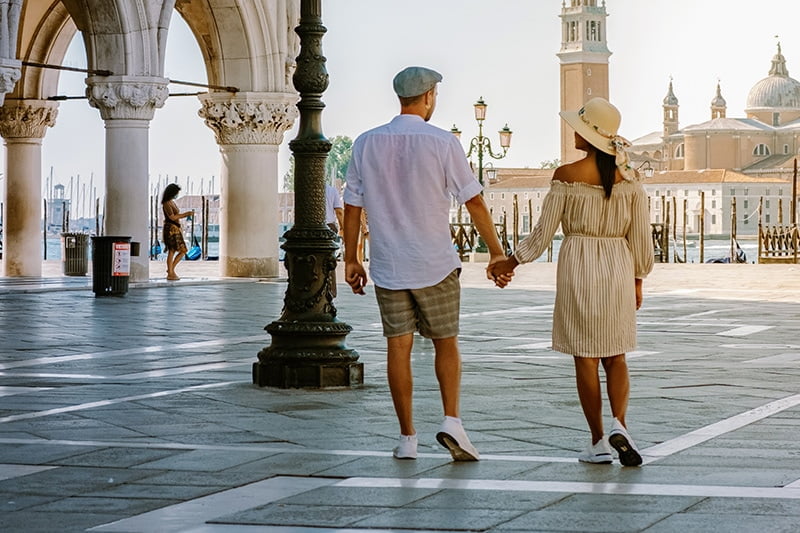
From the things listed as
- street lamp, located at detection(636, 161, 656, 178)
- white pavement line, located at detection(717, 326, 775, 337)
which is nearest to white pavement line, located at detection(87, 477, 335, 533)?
street lamp, located at detection(636, 161, 656, 178)

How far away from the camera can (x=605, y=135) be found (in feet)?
18.6

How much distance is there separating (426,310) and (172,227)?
15.5m

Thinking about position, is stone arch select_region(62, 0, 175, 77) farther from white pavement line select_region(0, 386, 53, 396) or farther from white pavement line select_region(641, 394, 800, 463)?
white pavement line select_region(641, 394, 800, 463)

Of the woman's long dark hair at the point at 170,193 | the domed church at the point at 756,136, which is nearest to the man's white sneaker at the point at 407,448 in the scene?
the woman's long dark hair at the point at 170,193

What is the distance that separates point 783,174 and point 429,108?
147 meters

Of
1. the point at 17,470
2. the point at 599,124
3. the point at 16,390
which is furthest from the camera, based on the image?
the point at 16,390

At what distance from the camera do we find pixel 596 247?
18.8ft

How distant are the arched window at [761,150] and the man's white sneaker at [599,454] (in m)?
153

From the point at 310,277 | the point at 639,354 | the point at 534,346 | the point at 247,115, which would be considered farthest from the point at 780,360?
the point at 247,115

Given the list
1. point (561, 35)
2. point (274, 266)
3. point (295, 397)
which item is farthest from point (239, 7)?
point (561, 35)

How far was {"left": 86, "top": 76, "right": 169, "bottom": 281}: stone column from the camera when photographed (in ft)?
63.7

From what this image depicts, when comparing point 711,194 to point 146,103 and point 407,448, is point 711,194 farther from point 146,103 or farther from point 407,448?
point 407,448

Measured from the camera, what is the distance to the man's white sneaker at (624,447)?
18.0 ft

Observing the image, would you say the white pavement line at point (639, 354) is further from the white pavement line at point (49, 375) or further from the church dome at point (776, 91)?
the church dome at point (776, 91)
